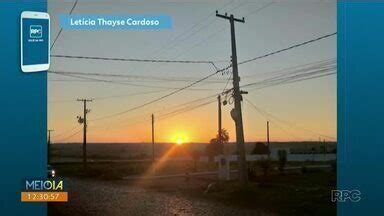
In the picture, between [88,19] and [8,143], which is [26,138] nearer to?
[8,143]

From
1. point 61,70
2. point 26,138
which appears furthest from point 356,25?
point 26,138

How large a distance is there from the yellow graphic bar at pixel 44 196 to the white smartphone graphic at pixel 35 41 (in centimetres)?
79

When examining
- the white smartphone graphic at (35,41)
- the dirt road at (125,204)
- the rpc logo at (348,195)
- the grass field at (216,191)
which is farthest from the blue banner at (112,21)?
the rpc logo at (348,195)

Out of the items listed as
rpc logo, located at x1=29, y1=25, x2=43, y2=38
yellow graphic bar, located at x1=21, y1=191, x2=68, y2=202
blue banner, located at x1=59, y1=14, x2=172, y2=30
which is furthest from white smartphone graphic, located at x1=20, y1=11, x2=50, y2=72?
yellow graphic bar, located at x1=21, y1=191, x2=68, y2=202

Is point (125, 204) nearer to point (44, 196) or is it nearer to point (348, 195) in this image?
point (44, 196)

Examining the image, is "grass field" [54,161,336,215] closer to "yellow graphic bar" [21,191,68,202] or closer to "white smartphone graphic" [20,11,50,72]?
"yellow graphic bar" [21,191,68,202]

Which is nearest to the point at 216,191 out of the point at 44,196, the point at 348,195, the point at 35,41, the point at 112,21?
the point at 348,195

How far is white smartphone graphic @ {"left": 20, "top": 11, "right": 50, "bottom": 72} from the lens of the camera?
3578 mm

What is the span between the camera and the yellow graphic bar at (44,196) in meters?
3.60

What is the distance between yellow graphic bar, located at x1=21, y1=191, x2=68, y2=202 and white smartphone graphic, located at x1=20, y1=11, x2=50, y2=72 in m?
0.79

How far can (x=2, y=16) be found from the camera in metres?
3.54

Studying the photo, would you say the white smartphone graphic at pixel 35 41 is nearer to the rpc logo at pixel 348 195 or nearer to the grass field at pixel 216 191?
the grass field at pixel 216 191

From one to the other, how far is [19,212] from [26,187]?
0.53 ft

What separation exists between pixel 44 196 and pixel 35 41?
0.99 m
